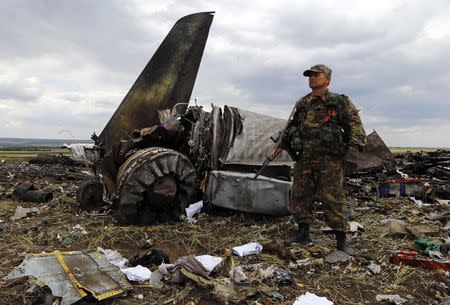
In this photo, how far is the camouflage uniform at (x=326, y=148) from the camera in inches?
177

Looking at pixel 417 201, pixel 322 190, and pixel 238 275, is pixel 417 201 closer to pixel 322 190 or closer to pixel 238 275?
pixel 322 190

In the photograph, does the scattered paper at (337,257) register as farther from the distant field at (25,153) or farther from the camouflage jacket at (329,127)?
the distant field at (25,153)

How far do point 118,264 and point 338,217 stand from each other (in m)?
2.48

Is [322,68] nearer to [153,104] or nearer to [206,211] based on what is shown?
[206,211]

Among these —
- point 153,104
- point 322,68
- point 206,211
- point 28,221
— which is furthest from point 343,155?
point 28,221

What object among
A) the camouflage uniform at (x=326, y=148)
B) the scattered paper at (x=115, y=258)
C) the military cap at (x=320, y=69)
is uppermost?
the military cap at (x=320, y=69)

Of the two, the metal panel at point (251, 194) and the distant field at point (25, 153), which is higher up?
the metal panel at point (251, 194)

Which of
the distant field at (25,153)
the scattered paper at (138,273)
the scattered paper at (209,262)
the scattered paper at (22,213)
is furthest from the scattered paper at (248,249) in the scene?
the distant field at (25,153)

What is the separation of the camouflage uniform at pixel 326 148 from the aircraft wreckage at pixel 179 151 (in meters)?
1.17

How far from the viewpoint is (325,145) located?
4590 mm

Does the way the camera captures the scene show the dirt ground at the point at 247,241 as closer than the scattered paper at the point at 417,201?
Yes

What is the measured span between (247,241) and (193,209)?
5.28 ft

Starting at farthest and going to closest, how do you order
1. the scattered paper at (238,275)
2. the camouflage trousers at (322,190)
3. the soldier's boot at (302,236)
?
the soldier's boot at (302,236)
the camouflage trousers at (322,190)
the scattered paper at (238,275)

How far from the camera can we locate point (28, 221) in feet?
21.3
